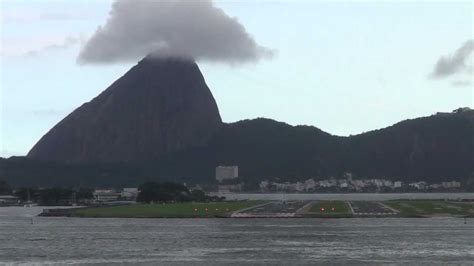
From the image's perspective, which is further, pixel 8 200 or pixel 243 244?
pixel 8 200

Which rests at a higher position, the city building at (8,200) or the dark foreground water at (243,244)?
the city building at (8,200)

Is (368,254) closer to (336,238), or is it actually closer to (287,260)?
(287,260)

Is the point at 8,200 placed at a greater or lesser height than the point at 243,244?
greater

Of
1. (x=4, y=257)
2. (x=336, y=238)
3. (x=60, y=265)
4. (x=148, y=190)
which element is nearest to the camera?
(x=60, y=265)

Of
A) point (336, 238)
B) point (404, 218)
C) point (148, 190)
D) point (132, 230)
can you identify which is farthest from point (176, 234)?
point (148, 190)

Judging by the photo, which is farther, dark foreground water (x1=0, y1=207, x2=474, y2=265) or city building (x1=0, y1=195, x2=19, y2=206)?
city building (x1=0, y1=195, x2=19, y2=206)

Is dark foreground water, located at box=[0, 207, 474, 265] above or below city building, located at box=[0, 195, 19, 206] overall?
below

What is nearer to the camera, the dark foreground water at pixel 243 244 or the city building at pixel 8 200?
the dark foreground water at pixel 243 244

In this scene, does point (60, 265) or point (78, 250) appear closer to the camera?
point (60, 265)
